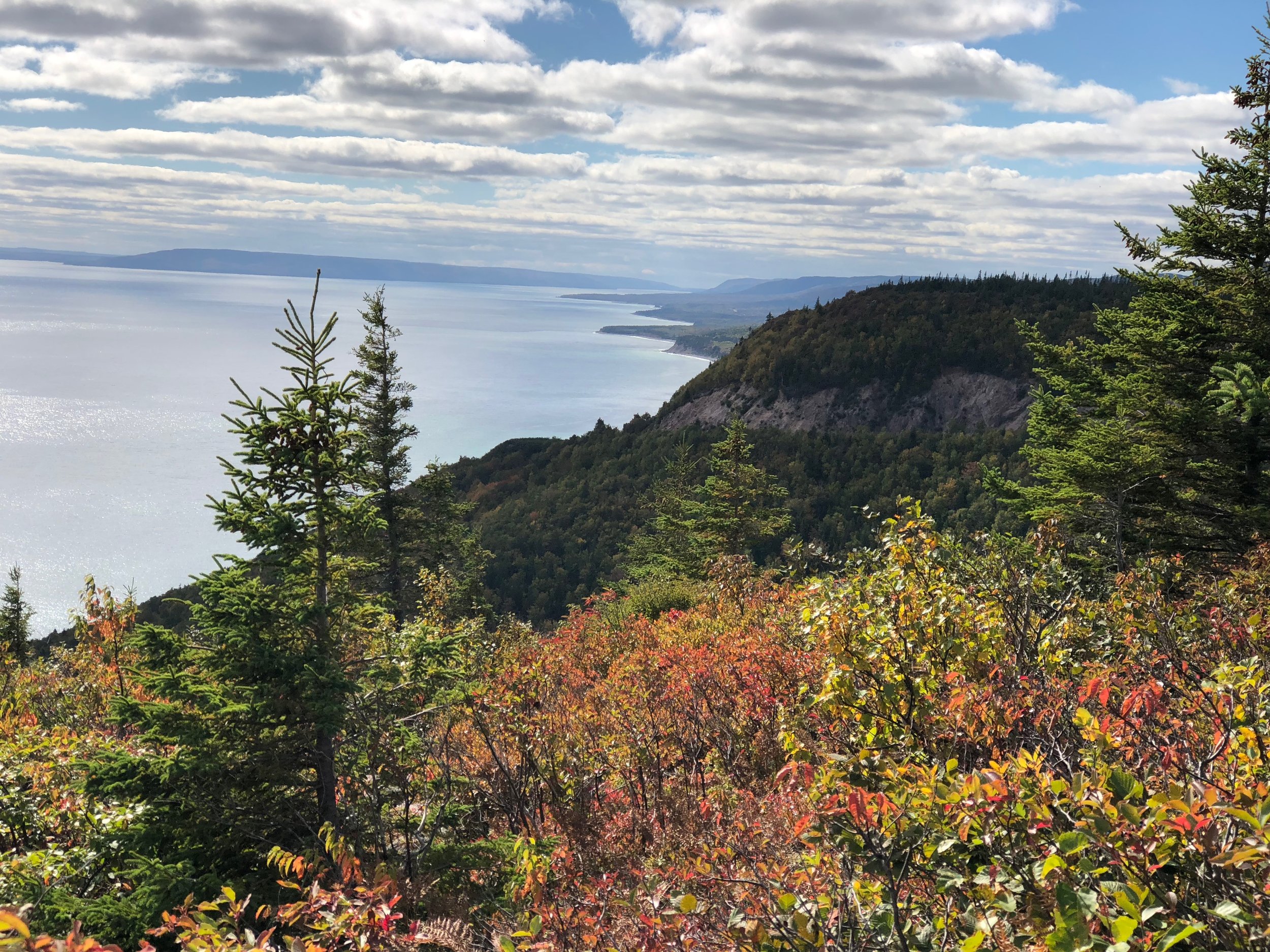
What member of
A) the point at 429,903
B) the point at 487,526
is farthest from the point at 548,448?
the point at 429,903

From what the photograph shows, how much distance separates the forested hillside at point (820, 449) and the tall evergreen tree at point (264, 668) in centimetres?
4545

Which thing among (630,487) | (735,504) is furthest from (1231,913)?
(630,487)

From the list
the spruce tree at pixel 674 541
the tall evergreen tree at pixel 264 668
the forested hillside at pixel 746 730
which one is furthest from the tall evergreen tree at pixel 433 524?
the tall evergreen tree at pixel 264 668

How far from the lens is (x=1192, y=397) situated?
1480 centimetres

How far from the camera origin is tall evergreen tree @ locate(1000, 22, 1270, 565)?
13.6 metres

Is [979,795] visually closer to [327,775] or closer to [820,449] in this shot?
[327,775]

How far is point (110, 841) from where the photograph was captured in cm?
768

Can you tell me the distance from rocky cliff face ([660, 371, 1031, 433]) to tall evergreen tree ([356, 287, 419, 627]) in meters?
78.8

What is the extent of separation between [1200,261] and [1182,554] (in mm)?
5462

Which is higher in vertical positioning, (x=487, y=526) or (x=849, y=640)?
(x=849, y=640)

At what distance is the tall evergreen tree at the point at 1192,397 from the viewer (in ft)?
44.7

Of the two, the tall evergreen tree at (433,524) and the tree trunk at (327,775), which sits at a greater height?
the tree trunk at (327,775)

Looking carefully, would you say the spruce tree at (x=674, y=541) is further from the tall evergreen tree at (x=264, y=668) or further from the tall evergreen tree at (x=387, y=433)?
the tall evergreen tree at (x=264, y=668)

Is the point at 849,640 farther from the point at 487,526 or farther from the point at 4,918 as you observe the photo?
the point at 487,526
